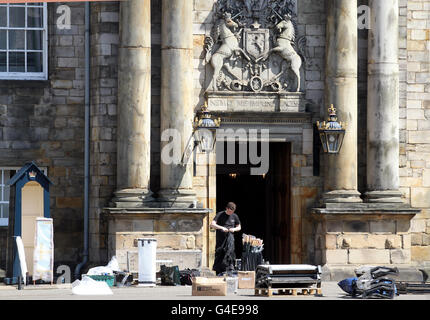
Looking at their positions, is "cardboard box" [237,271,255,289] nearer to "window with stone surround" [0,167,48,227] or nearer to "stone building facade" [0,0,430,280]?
"stone building facade" [0,0,430,280]

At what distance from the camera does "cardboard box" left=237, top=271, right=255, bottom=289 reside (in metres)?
24.9

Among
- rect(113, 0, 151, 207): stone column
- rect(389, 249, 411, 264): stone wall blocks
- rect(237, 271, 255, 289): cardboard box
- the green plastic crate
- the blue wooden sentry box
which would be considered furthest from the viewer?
rect(389, 249, 411, 264): stone wall blocks

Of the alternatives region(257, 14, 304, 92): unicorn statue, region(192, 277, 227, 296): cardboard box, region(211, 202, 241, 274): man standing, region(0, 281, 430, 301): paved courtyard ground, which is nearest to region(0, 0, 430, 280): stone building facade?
region(257, 14, 304, 92): unicorn statue

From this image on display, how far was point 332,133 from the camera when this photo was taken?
2762 cm

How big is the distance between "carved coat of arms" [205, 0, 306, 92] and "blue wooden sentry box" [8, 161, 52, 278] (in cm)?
Answer: 396

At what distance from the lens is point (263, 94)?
92.6 ft

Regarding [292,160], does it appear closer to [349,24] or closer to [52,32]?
[349,24]

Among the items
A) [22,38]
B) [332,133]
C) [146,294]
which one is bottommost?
[146,294]

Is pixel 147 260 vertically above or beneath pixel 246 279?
above

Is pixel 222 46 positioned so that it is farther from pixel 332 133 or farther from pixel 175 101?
pixel 332 133

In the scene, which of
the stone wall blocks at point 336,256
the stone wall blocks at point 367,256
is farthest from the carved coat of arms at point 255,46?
the stone wall blocks at point 367,256

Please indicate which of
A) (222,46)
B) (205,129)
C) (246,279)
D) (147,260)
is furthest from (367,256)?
(222,46)

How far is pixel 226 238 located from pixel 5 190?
5259mm
